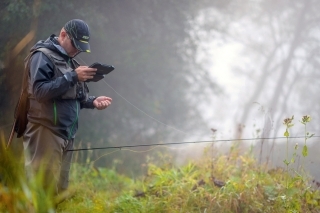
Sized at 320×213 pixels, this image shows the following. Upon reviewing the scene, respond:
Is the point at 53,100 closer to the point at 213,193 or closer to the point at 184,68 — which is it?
the point at 213,193

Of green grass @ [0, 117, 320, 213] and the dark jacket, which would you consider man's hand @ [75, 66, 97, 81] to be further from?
green grass @ [0, 117, 320, 213]

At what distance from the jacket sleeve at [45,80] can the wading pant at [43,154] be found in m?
0.34

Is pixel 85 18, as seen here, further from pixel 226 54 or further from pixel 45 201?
pixel 226 54

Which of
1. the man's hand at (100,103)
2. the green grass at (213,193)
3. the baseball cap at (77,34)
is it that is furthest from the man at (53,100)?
the green grass at (213,193)

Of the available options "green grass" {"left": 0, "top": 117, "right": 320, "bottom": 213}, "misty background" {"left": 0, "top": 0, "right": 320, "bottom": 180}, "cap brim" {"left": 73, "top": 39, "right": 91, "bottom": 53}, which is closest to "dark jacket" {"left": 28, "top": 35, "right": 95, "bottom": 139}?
"cap brim" {"left": 73, "top": 39, "right": 91, "bottom": 53}

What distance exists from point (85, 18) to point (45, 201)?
4527mm

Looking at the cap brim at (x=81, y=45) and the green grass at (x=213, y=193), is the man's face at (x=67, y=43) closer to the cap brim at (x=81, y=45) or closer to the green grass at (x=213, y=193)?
the cap brim at (x=81, y=45)

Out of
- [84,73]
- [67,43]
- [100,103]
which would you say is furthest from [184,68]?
[84,73]

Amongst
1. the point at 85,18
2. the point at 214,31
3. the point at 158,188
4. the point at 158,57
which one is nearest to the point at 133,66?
the point at 158,57

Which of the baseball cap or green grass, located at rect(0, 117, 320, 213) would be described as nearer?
the baseball cap

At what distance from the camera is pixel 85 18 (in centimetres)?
752

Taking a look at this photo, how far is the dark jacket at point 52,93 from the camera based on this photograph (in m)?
3.74

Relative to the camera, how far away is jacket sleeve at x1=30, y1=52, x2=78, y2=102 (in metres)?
3.71

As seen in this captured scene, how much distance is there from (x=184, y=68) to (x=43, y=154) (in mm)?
8531
